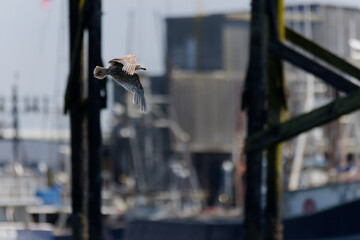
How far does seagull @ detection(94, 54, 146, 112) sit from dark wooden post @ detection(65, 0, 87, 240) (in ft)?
15.1

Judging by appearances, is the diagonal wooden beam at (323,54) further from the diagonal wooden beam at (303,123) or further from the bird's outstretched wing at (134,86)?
the bird's outstretched wing at (134,86)

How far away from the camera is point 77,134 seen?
49.1ft

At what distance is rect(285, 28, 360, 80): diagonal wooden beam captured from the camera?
49.2 ft

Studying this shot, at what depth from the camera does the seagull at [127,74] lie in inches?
380

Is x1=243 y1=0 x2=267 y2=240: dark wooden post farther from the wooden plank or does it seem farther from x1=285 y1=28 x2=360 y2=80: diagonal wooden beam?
x1=285 y1=28 x2=360 y2=80: diagonal wooden beam

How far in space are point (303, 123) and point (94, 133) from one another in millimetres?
2769

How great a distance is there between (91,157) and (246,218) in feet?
7.69

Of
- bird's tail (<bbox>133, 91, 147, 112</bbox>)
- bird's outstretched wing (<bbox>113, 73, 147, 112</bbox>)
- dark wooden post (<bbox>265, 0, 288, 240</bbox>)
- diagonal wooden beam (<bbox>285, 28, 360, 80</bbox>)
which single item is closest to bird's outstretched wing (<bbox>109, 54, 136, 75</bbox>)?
bird's outstretched wing (<bbox>113, 73, 147, 112</bbox>)

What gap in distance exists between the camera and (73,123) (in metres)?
15.0

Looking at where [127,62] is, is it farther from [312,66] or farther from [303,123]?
[312,66]

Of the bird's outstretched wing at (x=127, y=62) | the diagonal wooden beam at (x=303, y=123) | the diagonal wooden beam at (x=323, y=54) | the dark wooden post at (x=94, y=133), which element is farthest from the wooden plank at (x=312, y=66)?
the bird's outstretched wing at (x=127, y=62)

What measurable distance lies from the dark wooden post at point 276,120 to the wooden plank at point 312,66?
1.03 ft

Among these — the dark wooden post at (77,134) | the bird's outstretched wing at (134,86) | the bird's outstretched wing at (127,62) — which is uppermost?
the bird's outstretched wing at (127,62)

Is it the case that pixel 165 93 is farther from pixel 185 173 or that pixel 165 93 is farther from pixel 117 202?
pixel 117 202
